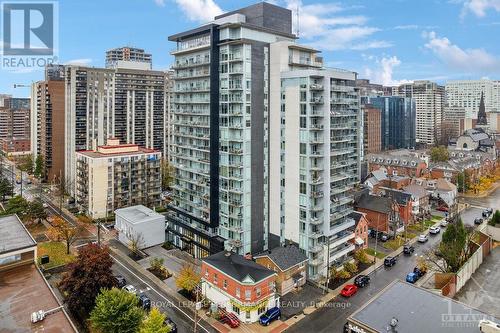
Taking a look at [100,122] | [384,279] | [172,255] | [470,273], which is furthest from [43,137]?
[470,273]

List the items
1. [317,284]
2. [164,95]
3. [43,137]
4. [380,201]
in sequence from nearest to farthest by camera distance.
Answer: [317,284], [380,201], [43,137], [164,95]

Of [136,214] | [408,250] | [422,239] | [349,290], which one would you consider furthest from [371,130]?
[349,290]

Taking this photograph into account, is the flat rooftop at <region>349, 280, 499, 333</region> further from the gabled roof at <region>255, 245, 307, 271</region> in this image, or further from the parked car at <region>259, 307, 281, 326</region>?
the gabled roof at <region>255, 245, 307, 271</region>

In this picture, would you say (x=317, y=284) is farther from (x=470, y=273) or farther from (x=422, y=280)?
(x=470, y=273)

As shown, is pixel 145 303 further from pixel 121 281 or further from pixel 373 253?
pixel 373 253

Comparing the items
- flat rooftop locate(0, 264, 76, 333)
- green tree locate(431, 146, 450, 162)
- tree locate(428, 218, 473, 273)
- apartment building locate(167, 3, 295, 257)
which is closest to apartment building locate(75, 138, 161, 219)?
apartment building locate(167, 3, 295, 257)

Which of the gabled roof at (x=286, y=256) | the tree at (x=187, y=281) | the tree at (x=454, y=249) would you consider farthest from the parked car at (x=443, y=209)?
the tree at (x=187, y=281)
